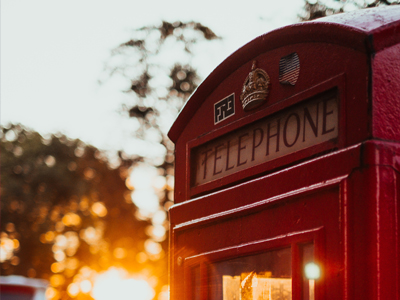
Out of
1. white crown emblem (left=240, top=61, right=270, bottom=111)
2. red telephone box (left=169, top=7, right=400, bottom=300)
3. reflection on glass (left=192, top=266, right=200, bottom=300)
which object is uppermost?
white crown emblem (left=240, top=61, right=270, bottom=111)

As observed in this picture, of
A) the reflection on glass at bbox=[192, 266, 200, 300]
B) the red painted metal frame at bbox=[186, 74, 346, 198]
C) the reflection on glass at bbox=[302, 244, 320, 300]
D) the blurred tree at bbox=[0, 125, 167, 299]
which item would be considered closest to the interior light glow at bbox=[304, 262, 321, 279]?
the reflection on glass at bbox=[302, 244, 320, 300]

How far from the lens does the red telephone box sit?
1.59 metres

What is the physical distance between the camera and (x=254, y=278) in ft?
6.57

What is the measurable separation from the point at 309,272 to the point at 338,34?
2.23ft

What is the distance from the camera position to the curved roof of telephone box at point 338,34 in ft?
5.48

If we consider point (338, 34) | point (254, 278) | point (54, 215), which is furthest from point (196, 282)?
point (54, 215)

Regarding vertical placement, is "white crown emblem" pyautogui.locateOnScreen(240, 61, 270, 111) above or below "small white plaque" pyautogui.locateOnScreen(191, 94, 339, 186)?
above

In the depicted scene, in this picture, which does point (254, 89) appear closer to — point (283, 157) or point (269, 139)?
point (269, 139)

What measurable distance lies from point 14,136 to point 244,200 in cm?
2310

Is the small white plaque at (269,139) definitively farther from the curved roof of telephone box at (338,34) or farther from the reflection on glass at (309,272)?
the reflection on glass at (309,272)

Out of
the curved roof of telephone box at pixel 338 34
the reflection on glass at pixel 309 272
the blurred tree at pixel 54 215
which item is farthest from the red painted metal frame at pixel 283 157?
the blurred tree at pixel 54 215

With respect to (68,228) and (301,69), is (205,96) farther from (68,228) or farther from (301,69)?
(68,228)

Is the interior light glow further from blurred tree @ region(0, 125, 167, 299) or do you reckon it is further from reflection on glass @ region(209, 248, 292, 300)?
blurred tree @ region(0, 125, 167, 299)

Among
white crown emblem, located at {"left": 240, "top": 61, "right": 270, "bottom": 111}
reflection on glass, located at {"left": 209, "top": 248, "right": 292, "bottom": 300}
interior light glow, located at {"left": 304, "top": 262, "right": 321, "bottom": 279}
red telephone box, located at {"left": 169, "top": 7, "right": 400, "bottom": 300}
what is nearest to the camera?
red telephone box, located at {"left": 169, "top": 7, "right": 400, "bottom": 300}
